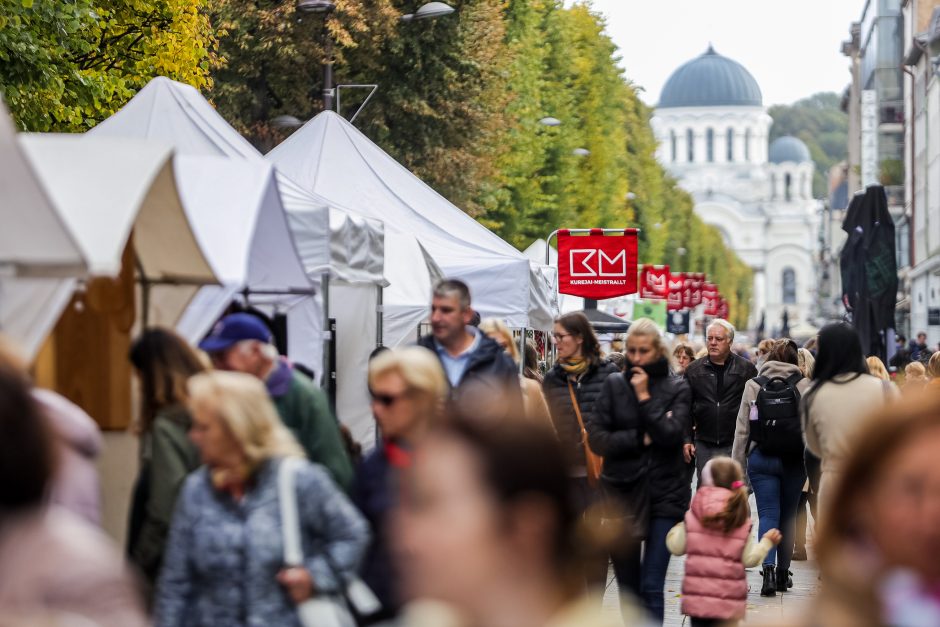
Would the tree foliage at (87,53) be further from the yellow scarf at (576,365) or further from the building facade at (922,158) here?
the building facade at (922,158)

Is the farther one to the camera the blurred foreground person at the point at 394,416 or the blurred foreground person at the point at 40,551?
the blurred foreground person at the point at 394,416

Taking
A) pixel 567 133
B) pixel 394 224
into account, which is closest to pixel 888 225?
pixel 394 224

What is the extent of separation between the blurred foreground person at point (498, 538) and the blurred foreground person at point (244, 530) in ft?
8.82

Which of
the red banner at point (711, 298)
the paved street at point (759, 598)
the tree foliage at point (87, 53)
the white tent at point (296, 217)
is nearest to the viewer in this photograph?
the white tent at point (296, 217)

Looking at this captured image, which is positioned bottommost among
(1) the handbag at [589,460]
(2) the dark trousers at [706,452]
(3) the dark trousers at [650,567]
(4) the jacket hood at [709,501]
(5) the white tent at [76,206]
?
(3) the dark trousers at [650,567]

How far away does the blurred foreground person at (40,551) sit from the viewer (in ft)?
10.7

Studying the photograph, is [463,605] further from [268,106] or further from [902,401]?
[268,106]

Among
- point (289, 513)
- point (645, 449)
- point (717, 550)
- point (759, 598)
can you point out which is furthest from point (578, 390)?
point (289, 513)

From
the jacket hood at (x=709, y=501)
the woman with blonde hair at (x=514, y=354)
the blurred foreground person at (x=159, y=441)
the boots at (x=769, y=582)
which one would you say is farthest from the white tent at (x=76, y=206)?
the boots at (x=769, y=582)

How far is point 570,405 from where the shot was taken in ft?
30.1

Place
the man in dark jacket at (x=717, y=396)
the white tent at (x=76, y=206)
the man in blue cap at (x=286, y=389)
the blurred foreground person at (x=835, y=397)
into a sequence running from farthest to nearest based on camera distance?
1. the man in dark jacket at (x=717, y=396)
2. the blurred foreground person at (x=835, y=397)
3. the man in blue cap at (x=286, y=389)
4. the white tent at (x=76, y=206)

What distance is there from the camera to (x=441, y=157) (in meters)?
30.1

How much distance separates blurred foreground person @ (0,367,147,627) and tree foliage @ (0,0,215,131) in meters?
13.1

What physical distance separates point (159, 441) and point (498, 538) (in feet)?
12.7
